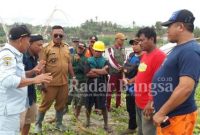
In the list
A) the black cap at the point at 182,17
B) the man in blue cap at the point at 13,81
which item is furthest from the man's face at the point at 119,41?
the black cap at the point at 182,17

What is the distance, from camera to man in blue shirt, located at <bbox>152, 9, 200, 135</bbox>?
9.99 feet

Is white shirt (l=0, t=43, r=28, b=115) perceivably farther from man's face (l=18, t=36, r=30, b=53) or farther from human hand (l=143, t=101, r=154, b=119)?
human hand (l=143, t=101, r=154, b=119)

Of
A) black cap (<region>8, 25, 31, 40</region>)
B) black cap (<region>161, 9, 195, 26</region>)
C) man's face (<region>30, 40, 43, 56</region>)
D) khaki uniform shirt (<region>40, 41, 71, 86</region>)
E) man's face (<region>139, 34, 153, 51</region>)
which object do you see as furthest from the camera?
khaki uniform shirt (<region>40, 41, 71, 86</region>)

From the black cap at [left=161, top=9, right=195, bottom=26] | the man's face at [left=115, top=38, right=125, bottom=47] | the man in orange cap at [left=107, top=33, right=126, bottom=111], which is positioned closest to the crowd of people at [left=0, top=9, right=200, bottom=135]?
the black cap at [left=161, top=9, right=195, bottom=26]

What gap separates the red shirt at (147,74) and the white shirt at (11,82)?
1608mm

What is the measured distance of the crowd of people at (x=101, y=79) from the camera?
318cm

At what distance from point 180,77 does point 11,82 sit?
1819mm

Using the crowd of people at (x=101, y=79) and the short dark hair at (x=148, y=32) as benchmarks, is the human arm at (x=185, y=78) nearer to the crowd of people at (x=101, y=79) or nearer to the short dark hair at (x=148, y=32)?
the crowd of people at (x=101, y=79)

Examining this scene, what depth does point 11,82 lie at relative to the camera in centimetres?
357

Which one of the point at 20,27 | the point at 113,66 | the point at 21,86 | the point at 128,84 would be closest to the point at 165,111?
the point at 21,86

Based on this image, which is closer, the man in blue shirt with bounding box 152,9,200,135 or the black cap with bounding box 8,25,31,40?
the man in blue shirt with bounding box 152,9,200,135

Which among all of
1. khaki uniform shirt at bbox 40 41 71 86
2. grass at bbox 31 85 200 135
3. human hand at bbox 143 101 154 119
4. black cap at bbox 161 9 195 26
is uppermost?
black cap at bbox 161 9 195 26

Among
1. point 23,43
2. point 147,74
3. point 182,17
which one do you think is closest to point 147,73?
point 147,74

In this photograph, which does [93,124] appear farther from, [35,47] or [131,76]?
[35,47]
